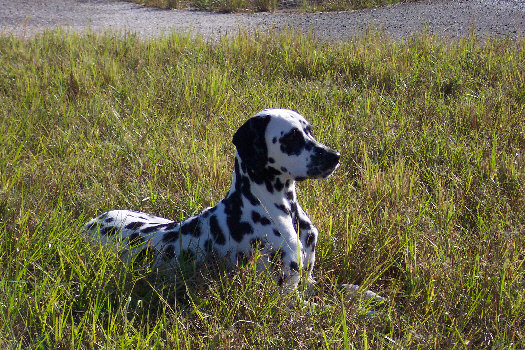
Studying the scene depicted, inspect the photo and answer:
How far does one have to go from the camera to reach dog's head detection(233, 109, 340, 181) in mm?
2822

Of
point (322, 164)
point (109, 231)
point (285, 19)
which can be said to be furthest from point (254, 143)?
point (285, 19)

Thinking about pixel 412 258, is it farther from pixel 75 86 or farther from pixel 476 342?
pixel 75 86

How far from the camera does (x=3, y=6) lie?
1262 centimetres

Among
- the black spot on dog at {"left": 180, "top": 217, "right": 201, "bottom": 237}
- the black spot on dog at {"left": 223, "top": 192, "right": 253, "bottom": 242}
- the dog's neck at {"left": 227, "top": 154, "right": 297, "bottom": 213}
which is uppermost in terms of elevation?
the dog's neck at {"left": 227, "top": 154, "right": 297, "bottom": 213}

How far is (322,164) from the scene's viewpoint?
2812 millimetres

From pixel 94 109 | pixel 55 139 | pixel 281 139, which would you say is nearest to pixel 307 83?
pixel 94 109

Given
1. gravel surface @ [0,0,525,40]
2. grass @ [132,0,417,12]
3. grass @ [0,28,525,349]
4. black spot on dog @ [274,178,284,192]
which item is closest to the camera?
grass @ [0,28,525,349]

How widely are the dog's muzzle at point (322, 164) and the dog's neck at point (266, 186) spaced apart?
0.16 meters

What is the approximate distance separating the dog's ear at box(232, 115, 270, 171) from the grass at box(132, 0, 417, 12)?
31.3ft

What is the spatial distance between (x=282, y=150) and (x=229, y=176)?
1.27m

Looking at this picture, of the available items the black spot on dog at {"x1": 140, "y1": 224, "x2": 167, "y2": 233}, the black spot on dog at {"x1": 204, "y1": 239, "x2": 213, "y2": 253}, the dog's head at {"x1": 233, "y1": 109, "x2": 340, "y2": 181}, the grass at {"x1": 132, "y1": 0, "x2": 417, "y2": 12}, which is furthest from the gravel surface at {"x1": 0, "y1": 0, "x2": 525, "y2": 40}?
the black spot on dog at {"x1": 204, "y1": 239, "x2": 213, "y2": 253}

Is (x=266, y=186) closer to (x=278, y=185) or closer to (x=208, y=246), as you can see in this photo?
(x=278, y=185)

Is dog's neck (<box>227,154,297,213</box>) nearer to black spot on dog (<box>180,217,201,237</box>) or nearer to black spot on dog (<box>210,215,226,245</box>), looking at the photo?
black spot on dog (<box>210,215,226,245</box>)

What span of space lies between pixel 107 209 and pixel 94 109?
6.40ft
